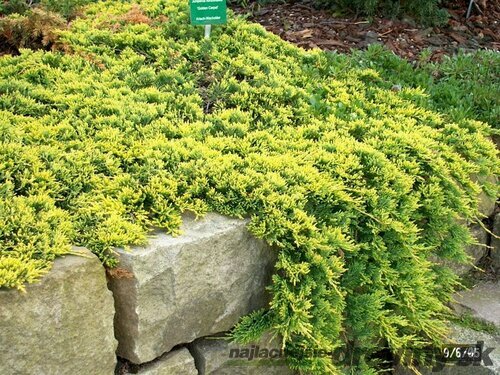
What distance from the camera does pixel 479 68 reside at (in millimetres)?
4719

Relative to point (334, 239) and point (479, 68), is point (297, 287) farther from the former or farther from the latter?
point (479, 68)

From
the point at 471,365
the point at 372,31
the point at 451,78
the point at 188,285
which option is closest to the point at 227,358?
the point at 188,285

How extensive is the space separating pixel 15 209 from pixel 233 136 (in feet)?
4.07

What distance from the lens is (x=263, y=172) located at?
297 cm

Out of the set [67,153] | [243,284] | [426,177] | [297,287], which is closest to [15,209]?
[67,153]

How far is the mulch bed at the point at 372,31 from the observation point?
5.12 metres

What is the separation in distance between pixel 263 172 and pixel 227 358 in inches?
34.3

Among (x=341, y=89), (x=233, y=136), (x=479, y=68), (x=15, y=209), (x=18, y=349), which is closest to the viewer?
(x=18, y=349)

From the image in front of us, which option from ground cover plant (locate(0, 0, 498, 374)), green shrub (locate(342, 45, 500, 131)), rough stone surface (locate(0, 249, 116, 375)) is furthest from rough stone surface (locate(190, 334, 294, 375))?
green shrub (locate(342, 45, 500, 131))

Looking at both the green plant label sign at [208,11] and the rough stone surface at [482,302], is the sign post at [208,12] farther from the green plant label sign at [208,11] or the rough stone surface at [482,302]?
the rough stone surface at [482,302]

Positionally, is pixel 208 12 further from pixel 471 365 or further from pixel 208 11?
pixel 471 365

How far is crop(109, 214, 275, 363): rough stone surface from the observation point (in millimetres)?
2443

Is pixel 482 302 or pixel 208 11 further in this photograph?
pixel 208 11

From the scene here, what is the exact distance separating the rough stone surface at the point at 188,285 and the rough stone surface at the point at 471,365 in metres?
1.21
